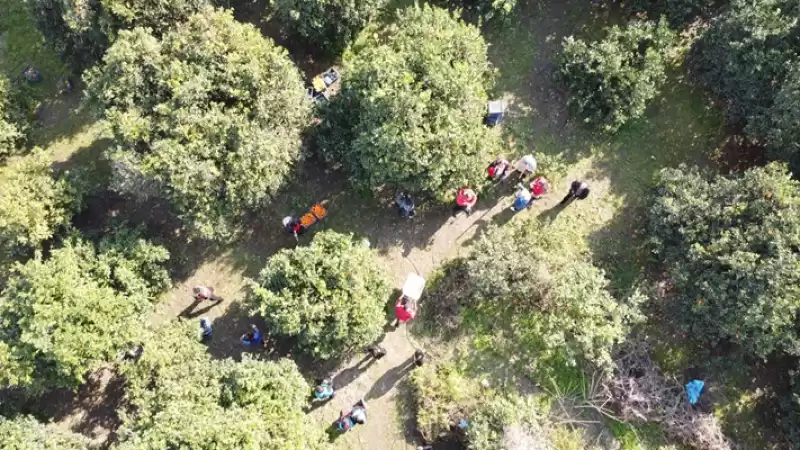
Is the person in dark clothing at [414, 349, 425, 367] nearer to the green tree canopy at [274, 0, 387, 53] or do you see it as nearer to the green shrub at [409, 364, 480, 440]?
the green shrub at [409, 364, 480, 440]

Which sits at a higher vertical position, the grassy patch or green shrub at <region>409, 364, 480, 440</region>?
green shrub at <region>409, 364, 480, 440</region>

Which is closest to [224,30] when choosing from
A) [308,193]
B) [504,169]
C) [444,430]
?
[308,193]

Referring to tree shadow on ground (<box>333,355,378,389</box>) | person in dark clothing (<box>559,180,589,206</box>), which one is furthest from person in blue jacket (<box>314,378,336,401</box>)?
person in dark clothing (<box>559,180,589,206</box>)

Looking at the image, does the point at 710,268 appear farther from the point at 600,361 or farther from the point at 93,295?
the point at 93,295

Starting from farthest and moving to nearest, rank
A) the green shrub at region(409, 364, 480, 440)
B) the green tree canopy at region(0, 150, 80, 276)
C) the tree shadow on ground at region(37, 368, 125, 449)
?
A: the tree shadow on ground at region(37, 368, 125, 449)
the green shrub at region(409, 364, 480, 440)
the green tree canopy at region(0, 150, 80, 276)

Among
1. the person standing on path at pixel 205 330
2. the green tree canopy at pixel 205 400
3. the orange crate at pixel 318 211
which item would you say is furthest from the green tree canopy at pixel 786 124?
the person standing on path at pixel 205 330

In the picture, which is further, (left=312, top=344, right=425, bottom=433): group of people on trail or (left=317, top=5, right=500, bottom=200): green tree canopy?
(left=312, top=344, right=425, bottom=433): group of people on trail

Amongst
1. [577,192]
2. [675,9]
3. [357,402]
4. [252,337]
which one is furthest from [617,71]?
[252,337]
